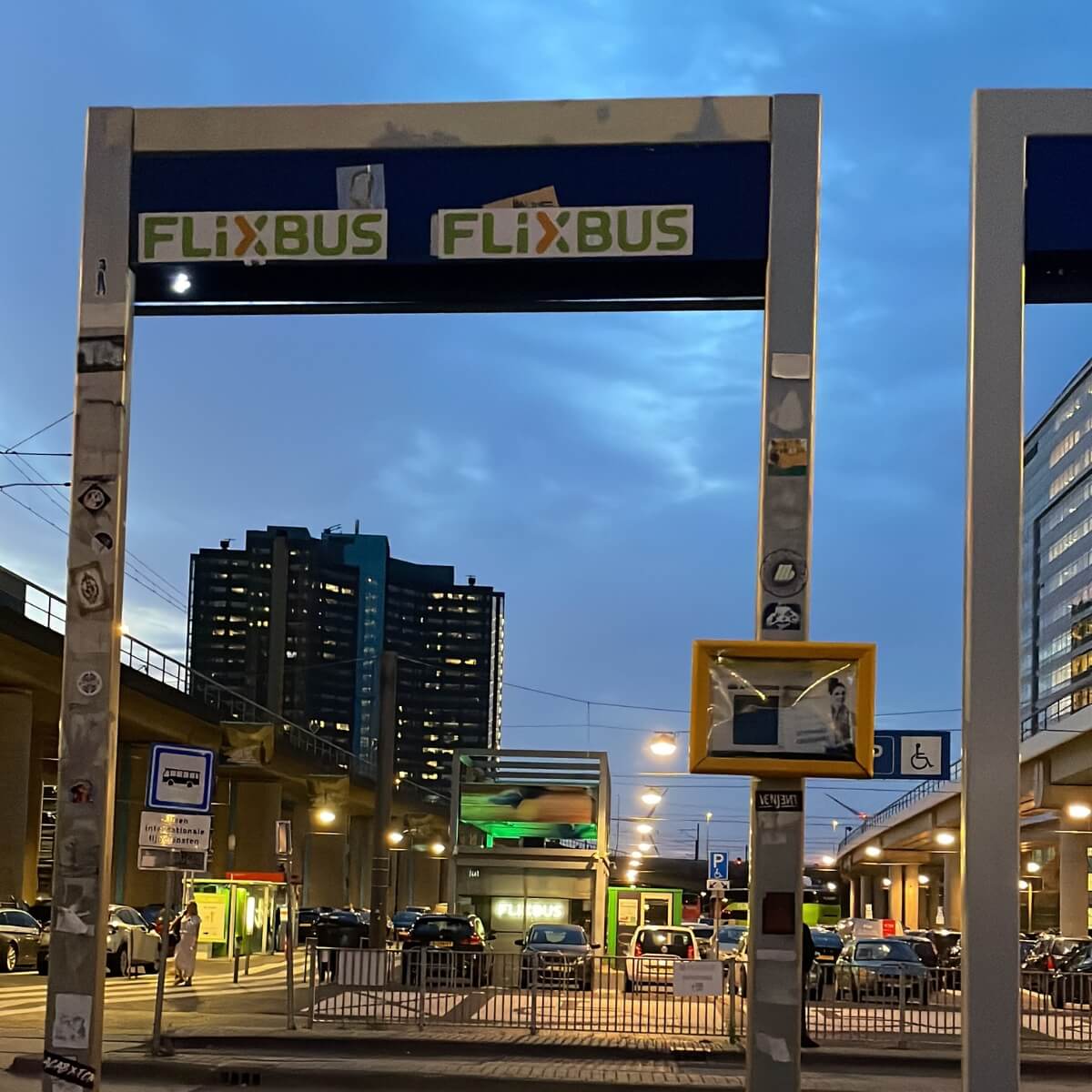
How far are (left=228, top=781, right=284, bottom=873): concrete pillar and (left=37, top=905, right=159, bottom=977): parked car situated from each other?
33.0m

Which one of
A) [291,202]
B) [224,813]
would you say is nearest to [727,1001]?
[291,202]

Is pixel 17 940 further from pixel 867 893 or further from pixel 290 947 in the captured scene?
pixel 867 893

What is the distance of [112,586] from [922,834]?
263 ft

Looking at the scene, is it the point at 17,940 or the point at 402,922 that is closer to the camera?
the point at 17,940

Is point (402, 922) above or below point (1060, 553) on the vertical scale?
below

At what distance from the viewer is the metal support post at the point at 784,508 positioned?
33.8 ft

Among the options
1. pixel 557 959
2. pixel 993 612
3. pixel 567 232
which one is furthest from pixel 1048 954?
pixel 567 232

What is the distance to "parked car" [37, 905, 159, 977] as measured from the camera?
40.1 metres

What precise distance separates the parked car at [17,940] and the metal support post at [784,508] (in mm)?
32454

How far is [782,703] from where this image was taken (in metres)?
10.3

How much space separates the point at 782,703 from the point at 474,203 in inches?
151

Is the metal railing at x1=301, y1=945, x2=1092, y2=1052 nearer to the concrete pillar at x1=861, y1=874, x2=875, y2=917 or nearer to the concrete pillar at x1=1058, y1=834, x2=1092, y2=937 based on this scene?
the concrete pillar at x1=1058, y1=834, x2=1092, y2=937

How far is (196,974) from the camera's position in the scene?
138 ft

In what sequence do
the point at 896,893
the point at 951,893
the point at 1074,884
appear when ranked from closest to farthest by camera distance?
the point at 1074,884 < the point at 951,893 < the point at 896,893
